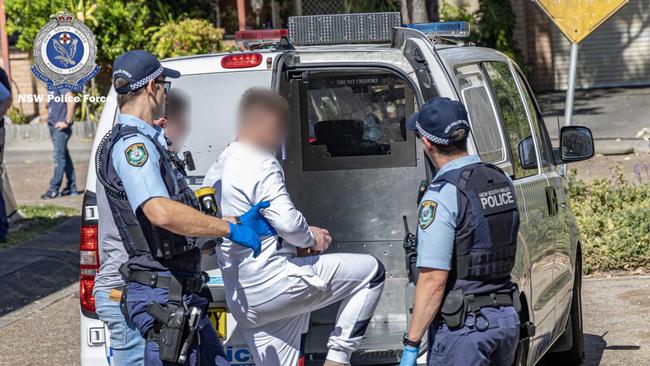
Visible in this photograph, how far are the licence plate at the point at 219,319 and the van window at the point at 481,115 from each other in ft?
4.46

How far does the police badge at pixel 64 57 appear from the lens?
7695 mm

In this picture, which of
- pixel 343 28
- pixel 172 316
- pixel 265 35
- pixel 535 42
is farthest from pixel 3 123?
pixel 535 42

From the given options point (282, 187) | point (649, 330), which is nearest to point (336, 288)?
point (282, 187)

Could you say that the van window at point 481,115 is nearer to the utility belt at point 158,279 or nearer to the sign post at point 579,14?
the utility belt at point 158,279

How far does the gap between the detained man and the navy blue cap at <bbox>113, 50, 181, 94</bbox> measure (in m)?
0.56

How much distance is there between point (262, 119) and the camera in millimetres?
4848

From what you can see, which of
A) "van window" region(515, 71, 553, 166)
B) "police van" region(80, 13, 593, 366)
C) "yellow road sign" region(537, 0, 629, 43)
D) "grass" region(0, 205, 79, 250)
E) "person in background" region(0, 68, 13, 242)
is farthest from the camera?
"grass" region(0, 205, 79, 250)

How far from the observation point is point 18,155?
19078 mm

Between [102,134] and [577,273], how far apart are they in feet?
10.9

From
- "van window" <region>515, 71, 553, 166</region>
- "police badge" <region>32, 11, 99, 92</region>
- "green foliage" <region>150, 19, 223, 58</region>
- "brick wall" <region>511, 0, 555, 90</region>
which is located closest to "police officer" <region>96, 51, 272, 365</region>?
"van window" <region>515, 71, 553, 166</region>

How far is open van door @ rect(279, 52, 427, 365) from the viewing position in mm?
6520

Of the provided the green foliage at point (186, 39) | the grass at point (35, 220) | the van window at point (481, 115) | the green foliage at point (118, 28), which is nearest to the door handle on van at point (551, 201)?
the van window at point (481, 115)

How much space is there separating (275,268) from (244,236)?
446mm

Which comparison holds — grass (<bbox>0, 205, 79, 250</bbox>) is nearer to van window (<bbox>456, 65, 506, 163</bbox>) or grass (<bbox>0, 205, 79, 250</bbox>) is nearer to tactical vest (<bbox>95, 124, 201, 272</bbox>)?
van window (<bbox>456, 65, 506, 163</bbox>)
